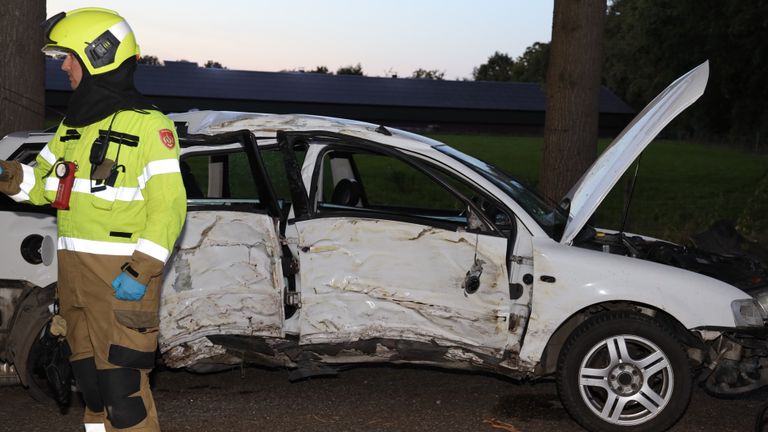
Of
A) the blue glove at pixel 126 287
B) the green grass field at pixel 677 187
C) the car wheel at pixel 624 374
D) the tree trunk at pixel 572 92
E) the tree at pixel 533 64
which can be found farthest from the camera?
the tree at pixel 533 64

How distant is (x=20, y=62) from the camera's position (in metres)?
8.21

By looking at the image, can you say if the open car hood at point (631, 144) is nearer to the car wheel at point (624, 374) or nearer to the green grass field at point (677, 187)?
the car wheel at point (624, 374)

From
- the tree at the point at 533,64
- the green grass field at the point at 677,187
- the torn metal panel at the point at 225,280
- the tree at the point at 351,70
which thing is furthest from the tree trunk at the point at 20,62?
the tree at the point at 351,70

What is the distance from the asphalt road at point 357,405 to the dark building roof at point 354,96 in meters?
62.4

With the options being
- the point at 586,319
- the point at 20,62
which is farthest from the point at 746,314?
the point at 20,62

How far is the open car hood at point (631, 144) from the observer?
5527 mm

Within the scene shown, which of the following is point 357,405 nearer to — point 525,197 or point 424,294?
point 424,294

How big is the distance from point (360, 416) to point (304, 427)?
384mm

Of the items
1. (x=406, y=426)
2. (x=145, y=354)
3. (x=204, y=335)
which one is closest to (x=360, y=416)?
(x=406, y=426)

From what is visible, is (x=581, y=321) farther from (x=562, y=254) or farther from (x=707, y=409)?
(x=707, y=409)

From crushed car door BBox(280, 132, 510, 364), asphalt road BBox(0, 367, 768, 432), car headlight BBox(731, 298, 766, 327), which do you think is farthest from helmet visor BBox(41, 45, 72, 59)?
car headlight BBox(731, 298, 766, 327)

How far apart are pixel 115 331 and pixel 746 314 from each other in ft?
11.3

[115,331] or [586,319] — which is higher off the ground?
[115,331]

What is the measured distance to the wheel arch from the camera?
548cm
